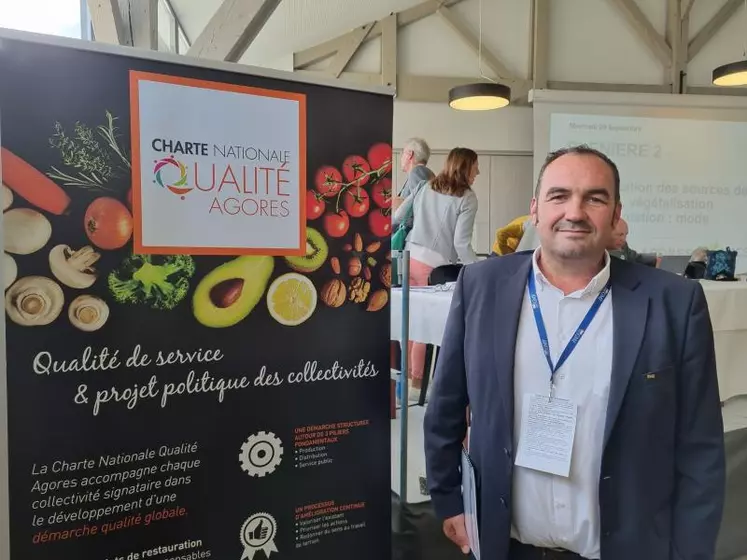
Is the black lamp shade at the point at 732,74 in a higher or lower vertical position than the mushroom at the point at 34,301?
higher

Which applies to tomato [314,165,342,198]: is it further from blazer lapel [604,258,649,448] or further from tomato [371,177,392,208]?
blazer lapel [604,258,649,448]

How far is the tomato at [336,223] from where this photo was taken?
4.80ft

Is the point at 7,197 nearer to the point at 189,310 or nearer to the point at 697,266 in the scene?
the point at 189,310

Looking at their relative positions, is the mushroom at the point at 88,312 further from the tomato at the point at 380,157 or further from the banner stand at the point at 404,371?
the banner stand at the point at 404,371

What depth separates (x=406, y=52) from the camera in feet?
22.0

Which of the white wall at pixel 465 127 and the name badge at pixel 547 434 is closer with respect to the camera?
the name badge at pixel 547 434

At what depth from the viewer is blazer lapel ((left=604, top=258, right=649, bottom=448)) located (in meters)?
1.10

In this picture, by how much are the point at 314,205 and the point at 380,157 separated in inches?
9.2

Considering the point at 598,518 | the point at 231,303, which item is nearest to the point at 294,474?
the point at 231,303

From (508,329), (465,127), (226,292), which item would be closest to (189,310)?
(226,292)


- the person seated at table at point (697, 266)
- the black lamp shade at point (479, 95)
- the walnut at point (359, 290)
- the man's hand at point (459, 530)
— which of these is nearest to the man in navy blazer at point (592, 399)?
the man's hand at point (459, 530)

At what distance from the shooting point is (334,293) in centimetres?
148

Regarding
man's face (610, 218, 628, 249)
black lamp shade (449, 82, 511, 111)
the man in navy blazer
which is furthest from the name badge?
black lamp shade (449, 82, 511, 111)

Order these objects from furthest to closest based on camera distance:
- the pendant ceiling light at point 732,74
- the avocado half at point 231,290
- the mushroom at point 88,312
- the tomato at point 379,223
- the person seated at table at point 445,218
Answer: the pendant ceiling light at point 732,74
the person seated at table at point 445,218
the tomato at point 379,223
the avocado half at point 231,290
the mushroom at point 88,312
